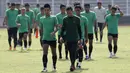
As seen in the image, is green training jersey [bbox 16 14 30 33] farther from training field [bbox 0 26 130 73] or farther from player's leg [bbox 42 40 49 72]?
player's leg [bbox 42 40 49 72]

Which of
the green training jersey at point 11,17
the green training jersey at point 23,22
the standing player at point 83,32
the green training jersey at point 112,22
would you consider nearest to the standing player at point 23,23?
the green training jersey at point 23,22

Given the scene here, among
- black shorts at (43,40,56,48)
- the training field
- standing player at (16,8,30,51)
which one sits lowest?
the training field

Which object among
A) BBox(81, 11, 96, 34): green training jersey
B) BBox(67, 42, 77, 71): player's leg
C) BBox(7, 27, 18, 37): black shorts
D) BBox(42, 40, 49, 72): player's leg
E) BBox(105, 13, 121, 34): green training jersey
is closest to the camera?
BBox(67, 42, 77, 71): player's leg

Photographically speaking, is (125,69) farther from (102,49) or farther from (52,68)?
(102,49)

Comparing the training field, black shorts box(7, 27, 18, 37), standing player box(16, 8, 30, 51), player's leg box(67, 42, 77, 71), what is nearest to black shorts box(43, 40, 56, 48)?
player's leg box(67, 42, 77, 71)

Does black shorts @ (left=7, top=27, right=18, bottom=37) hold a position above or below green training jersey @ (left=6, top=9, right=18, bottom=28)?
below

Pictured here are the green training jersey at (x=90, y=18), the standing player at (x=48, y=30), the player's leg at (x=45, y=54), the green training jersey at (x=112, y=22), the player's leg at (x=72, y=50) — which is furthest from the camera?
the green training jersey at (x=112, y=22)

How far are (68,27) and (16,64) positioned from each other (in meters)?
3.51

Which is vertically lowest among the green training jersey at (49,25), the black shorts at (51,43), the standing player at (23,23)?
the standing player at (23,23)

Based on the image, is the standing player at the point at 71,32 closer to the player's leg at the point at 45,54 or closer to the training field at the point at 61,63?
the player's leg at the point at 45,54

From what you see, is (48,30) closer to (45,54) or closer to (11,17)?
(45,54)

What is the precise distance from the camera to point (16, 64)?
19.0m

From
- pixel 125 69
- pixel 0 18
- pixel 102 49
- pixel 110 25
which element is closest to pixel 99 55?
pixel 110 25

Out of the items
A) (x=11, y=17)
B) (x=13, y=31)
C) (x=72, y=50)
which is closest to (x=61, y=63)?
(x=72, y=50)
